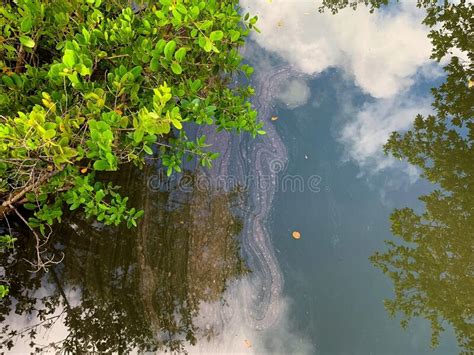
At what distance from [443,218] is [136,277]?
2596mm

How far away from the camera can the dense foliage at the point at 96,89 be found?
1203 mm

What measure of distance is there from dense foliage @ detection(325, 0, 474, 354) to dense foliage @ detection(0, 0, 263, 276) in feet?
6.22

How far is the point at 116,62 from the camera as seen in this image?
5.60 ft

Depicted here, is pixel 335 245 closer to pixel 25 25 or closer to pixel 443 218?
pixel 443 218

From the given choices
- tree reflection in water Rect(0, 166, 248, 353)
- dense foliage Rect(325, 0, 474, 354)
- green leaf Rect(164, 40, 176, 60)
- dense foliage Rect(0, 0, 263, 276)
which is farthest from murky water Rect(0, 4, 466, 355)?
green leaf Rect(164, 40, 176, 60)

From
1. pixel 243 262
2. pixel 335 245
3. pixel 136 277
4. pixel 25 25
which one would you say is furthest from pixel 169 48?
pixel 335 245

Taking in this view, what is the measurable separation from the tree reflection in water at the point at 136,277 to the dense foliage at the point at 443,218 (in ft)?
4.63

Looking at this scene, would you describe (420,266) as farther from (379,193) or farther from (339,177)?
(339,177)

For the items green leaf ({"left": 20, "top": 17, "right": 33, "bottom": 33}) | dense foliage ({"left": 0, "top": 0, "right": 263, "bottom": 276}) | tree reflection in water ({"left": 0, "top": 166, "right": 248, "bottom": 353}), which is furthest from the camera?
tree reflection in water ({"left": 0, "top": 166, "right": 248, "bottom": 353})

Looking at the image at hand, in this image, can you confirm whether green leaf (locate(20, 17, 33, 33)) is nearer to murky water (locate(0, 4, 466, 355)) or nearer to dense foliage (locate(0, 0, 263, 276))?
dense foliage (locate(0, 0, 263, 276))

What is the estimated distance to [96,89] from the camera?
1363mm

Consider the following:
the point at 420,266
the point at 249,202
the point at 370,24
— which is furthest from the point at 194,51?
the point at 370,24

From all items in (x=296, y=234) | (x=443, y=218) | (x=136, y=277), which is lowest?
(x=136, y=277)

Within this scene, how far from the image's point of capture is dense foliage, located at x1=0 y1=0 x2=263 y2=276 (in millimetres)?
1203
